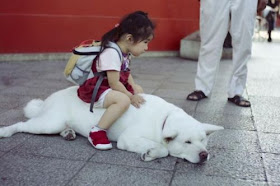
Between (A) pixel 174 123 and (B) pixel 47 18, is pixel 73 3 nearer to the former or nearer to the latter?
(B) pixel 47 18

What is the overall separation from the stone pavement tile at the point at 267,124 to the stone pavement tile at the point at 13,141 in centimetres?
220

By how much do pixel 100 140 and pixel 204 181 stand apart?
905mm

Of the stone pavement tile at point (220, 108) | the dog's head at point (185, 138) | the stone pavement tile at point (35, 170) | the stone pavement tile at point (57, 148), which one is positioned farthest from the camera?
the stone pavement tile at point (220, 108)

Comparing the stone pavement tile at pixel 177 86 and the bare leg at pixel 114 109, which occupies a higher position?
the bare leg at pixel 114 109

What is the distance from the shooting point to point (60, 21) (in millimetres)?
7738

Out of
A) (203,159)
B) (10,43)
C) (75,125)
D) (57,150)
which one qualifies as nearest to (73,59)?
(75,125)

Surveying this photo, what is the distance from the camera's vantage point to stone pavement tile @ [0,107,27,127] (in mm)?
3677

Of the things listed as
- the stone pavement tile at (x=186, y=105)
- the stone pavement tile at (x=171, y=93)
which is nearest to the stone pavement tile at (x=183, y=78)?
the stone pavement tile at (x=171, y=93)

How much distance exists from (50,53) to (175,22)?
3.31 m

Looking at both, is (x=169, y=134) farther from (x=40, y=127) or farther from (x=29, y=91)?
(x=29, y=91)

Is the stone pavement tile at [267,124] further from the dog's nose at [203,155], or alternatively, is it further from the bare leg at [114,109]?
the bare leg at [114,109]

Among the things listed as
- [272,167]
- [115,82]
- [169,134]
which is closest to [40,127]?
[115,82]

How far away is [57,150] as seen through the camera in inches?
118

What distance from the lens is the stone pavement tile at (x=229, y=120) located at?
384 cm
